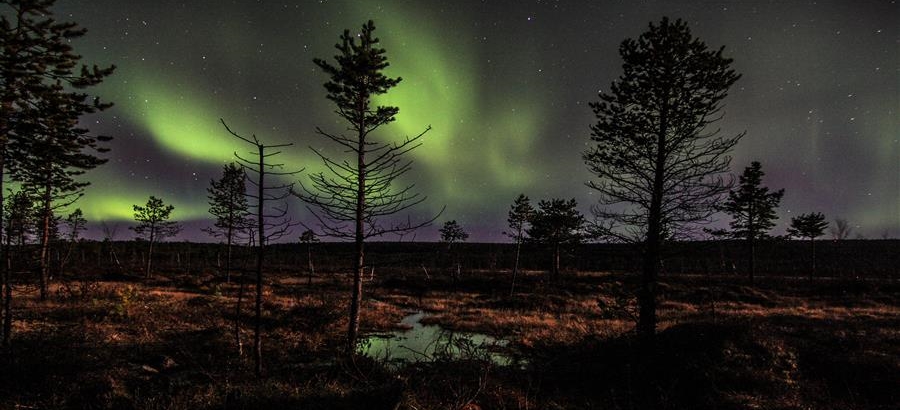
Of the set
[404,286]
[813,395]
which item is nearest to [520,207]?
[404,286]

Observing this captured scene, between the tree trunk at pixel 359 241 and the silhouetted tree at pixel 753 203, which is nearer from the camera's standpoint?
the tree trunk at pixel 359 241

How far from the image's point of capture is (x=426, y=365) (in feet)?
39.2

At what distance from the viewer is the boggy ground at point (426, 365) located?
25.3ft

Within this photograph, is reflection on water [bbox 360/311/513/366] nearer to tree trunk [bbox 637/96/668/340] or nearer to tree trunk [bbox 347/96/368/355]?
tree trunk [bbox 347/96/368/355]

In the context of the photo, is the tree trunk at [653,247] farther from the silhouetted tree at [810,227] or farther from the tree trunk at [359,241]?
the silhouetted tree at [810,227]

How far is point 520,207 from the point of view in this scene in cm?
4266

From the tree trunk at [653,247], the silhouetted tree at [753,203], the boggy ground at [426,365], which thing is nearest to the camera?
the boggy ground at [426,365]

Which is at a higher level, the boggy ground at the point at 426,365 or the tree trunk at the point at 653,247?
the tree trunk at the point at 653,247

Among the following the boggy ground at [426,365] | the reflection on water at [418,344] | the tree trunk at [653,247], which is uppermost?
the tree trunk at [653,247]

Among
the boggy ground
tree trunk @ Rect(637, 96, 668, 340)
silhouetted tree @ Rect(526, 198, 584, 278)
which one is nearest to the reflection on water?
the boggy ground

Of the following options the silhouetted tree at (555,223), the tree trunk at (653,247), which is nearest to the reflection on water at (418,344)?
the tree trunk at (653,247)

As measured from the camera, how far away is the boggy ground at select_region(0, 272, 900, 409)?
25.3 feet

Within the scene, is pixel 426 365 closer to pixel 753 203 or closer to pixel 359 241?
pixel 359 241

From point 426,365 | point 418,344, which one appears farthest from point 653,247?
point 418,344
